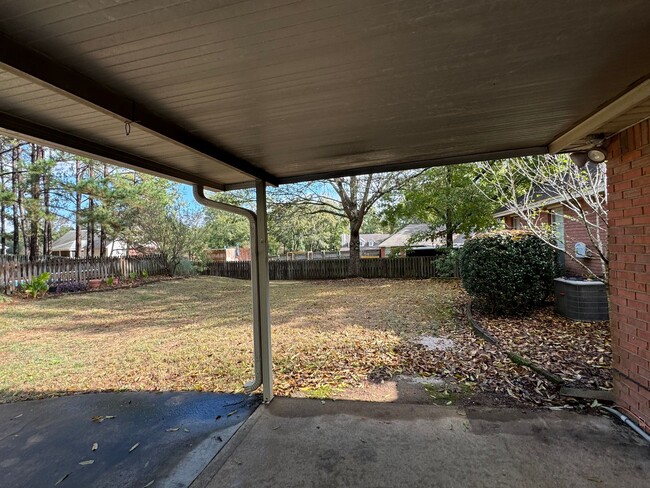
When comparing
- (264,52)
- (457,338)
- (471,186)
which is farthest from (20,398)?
(471,186)

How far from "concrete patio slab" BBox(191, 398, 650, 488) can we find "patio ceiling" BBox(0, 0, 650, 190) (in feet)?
7.27

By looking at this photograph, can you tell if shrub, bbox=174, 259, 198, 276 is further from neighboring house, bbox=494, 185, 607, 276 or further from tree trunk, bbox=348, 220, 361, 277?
neighboring house, bbox=494, 185, 607, 276

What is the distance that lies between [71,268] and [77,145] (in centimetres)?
1239

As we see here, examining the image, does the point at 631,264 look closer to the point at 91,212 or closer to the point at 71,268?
the point at 71,268

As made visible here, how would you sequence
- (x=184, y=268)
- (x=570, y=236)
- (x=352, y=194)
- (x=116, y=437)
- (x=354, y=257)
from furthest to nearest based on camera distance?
(x=184, y=268) < (x=354, y=257) < (x=352, y=194) < (x=570, y=236) < (x=116, y=437)

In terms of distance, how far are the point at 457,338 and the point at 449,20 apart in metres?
4.56

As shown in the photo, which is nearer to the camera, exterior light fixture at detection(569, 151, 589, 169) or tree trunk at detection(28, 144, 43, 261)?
exterior light fixture at detection(569, 151, 589, 169)

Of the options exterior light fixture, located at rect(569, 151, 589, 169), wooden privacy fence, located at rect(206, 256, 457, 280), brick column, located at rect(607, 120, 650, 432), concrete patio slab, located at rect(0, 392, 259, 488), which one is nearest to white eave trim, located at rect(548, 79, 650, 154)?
exterior light fixture, located at rect(569, 151, 589, 169)

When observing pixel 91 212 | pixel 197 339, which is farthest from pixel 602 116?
pixel 91 212

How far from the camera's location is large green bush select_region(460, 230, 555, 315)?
5496 millimetres

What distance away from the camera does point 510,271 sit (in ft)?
17.9

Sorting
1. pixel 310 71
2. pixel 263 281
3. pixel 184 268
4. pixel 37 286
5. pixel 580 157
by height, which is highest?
pixel 310 71

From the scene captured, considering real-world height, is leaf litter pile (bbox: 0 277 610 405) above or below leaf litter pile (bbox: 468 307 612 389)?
below

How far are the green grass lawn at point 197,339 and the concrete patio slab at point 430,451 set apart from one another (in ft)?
2.74
